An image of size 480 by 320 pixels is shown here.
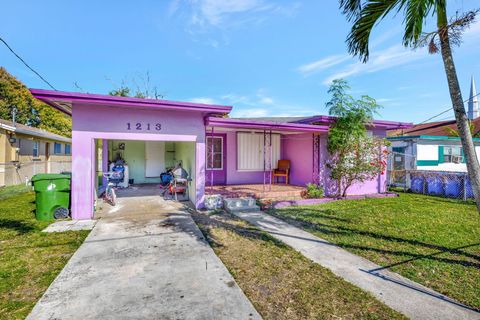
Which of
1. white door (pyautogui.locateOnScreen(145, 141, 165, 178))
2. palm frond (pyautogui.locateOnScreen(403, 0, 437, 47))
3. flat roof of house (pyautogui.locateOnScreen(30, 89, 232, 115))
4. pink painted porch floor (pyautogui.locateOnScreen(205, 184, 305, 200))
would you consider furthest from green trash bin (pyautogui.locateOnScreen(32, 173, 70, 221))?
palm frond (pyautogui.locateOnScreen(403, 0, 437, 47))

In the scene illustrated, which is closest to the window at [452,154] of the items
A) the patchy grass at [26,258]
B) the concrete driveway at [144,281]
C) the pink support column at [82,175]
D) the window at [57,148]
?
the concrete driveway at [144,281]

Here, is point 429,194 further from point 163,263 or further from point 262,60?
point 163,263

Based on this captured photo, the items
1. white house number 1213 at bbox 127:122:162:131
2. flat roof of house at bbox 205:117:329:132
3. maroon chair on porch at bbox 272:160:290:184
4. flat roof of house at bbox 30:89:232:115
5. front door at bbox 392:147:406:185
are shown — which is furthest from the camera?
front door at bbox 392:147:406:185

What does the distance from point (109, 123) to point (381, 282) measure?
264 inches

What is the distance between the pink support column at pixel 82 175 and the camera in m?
6.13

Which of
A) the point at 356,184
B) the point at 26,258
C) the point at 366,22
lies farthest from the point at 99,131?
the point at 356,184

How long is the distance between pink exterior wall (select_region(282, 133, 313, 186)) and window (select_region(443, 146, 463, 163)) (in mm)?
9630

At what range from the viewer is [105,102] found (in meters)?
5.96

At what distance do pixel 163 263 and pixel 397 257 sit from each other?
3.81m

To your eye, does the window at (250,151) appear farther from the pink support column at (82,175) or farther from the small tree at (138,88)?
the small tree at (138,88)

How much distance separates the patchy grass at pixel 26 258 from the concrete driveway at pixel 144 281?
0.16 meters

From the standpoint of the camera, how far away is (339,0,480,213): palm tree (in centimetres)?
351

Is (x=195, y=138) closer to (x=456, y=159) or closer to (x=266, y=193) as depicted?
(x=266, y=193)

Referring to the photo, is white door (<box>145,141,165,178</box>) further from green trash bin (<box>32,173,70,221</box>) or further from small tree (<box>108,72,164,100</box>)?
small tree (<box>108,72,164,100</box>)
